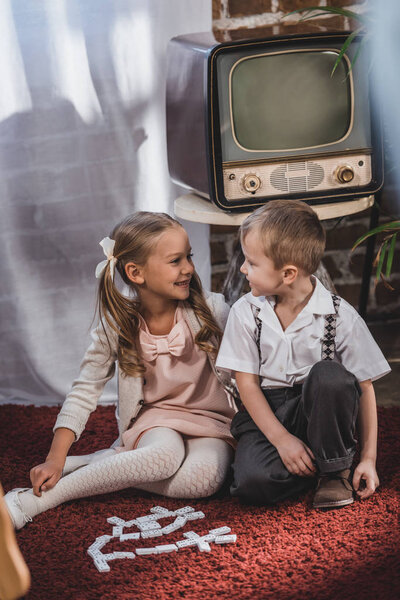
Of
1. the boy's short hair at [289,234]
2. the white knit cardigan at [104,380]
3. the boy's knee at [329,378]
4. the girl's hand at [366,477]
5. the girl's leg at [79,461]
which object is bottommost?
the girl's leg at [79,461]

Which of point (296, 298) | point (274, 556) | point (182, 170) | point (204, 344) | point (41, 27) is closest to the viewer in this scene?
point (274, 556)

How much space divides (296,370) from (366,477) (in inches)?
8.4

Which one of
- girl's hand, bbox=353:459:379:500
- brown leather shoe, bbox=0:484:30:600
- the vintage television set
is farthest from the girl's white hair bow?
brown leather shoe, bbox=0:484:30:600

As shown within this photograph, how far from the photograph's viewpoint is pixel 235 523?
4.18 ft

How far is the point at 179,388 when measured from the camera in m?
1.52

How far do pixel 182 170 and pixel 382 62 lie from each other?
0.46 meters

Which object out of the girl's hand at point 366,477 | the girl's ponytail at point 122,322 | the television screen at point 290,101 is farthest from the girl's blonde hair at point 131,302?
the girl's hand at point 366,477

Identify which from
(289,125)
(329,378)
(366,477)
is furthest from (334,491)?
(289,125)

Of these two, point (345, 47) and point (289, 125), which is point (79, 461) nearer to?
point (289, 125)

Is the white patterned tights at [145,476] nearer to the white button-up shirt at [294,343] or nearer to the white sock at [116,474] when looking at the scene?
the white sock at [116,474]

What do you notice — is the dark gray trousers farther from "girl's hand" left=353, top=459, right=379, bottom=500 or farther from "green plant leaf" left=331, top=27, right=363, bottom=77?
"green plant leaf" left=331, top=27, right=363, bottom=77

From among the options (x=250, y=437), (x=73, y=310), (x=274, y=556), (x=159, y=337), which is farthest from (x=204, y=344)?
(x=73, y=310)

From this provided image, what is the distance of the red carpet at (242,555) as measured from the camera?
1.07 meters

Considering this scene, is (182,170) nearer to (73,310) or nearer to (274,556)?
(73,310)
